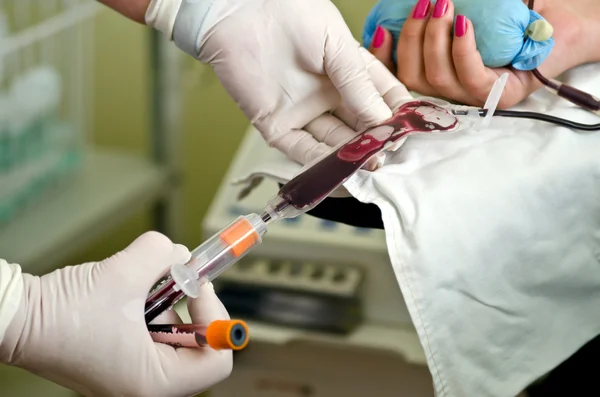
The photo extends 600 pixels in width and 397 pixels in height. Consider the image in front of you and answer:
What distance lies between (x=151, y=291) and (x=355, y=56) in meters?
0.31

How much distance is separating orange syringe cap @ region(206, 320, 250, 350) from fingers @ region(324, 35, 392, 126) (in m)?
0.28

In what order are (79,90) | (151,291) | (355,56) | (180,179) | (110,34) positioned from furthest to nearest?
(110,34) < (180,179) < (79,90) < (355,56) < (151,291)

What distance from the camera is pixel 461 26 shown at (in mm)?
720

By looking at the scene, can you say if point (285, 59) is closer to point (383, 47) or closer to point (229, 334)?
point (383, 47)

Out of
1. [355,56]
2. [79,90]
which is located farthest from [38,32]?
[355,56]

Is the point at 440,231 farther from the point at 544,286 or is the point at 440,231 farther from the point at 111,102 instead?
the point at 111,102

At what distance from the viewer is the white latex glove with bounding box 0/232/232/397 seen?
60 cm

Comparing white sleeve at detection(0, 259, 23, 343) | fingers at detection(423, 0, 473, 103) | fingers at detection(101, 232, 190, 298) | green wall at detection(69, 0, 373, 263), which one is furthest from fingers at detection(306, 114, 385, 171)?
green wall at detection(69, 0, 373, 263)

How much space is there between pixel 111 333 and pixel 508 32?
456 mm

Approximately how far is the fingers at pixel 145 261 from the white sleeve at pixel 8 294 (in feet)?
0.23

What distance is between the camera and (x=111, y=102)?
1863 millimetres

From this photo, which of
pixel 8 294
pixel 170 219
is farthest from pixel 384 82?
pixel 170 219

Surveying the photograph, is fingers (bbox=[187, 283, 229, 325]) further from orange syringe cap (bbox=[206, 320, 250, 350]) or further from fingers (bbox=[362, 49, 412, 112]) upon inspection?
fingers (bbox=[362, 49, 412, 112])

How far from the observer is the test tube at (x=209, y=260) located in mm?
592
